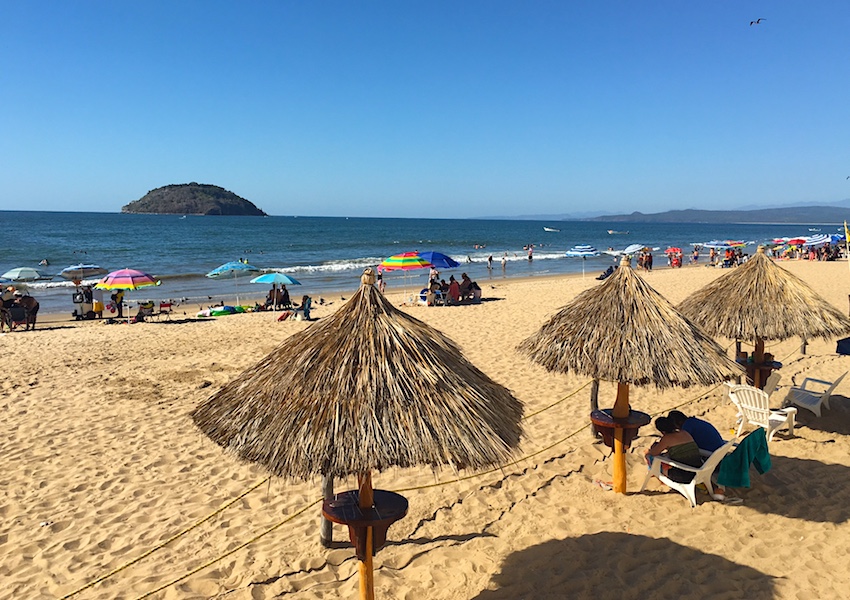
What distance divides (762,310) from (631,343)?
3.08m

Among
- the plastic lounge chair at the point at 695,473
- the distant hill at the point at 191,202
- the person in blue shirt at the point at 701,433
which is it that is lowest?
the plastic lounge chair at the point at 695,473

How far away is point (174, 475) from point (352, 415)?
4052 mm

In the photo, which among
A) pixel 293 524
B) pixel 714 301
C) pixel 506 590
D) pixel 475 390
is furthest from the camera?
pixel 714 301

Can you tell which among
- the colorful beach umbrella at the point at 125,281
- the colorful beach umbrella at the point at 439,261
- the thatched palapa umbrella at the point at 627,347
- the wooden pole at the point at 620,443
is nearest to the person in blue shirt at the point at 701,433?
the thatched palapa umbrella at the point at 627,347

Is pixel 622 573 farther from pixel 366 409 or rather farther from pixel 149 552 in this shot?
pixel 149 552

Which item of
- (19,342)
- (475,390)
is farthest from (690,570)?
(19,342)

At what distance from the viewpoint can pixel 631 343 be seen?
5117 mm

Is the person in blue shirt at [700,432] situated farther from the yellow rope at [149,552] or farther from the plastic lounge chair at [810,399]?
the yellow rope at [149,552]

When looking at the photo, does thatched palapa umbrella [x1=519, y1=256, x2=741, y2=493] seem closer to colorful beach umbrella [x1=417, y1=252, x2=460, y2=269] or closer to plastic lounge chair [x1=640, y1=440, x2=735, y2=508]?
plastic lounge chair [x1=640, y1=440, x2=735, y2=508]

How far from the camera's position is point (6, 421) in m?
7.80

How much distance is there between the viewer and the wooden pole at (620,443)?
5.34 metres

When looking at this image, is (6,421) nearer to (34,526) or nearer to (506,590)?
(34,526)

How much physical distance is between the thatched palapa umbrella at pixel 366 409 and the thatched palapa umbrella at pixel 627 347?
183 cm

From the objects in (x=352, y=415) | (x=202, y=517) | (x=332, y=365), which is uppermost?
(x=332, y=365)
